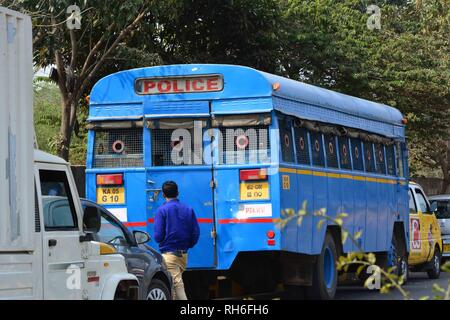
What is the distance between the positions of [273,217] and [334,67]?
1529 centimetres

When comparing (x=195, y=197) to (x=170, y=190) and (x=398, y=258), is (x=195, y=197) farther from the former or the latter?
(x=398, y=258)

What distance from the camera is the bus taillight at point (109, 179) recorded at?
46.3 ft

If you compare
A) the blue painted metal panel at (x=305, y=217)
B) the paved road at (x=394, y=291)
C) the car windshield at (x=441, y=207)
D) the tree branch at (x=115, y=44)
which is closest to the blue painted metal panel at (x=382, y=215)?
the paved road at (x=394, y=291)

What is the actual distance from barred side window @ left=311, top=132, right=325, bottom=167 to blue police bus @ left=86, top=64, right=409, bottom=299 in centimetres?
2

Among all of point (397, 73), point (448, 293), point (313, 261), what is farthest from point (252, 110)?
point (397, 73)

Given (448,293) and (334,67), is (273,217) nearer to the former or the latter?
(448,293)

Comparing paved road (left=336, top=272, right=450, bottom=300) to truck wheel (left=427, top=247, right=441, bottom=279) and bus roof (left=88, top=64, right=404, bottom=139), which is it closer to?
truck wheel (left=427, top=247, right=441, bottom=279)

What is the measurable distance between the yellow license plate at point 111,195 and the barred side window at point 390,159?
6.17m

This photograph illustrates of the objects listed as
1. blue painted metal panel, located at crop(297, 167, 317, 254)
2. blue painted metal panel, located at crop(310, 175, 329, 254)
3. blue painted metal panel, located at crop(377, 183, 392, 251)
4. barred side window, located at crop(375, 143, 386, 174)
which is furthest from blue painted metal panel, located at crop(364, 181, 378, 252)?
blue painted metal panel, located at crop(297, 167, 317, 254)

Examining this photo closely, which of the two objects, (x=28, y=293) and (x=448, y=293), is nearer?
(x=448, y=293)

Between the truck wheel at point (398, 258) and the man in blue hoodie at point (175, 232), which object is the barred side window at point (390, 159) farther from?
the man in blue hoodie at point (175, 232)

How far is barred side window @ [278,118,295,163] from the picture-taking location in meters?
13.6

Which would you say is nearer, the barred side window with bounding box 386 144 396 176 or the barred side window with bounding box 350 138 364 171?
the barred side window with bounding box 350 138 364 171

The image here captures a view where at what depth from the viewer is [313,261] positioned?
46.9 feet
